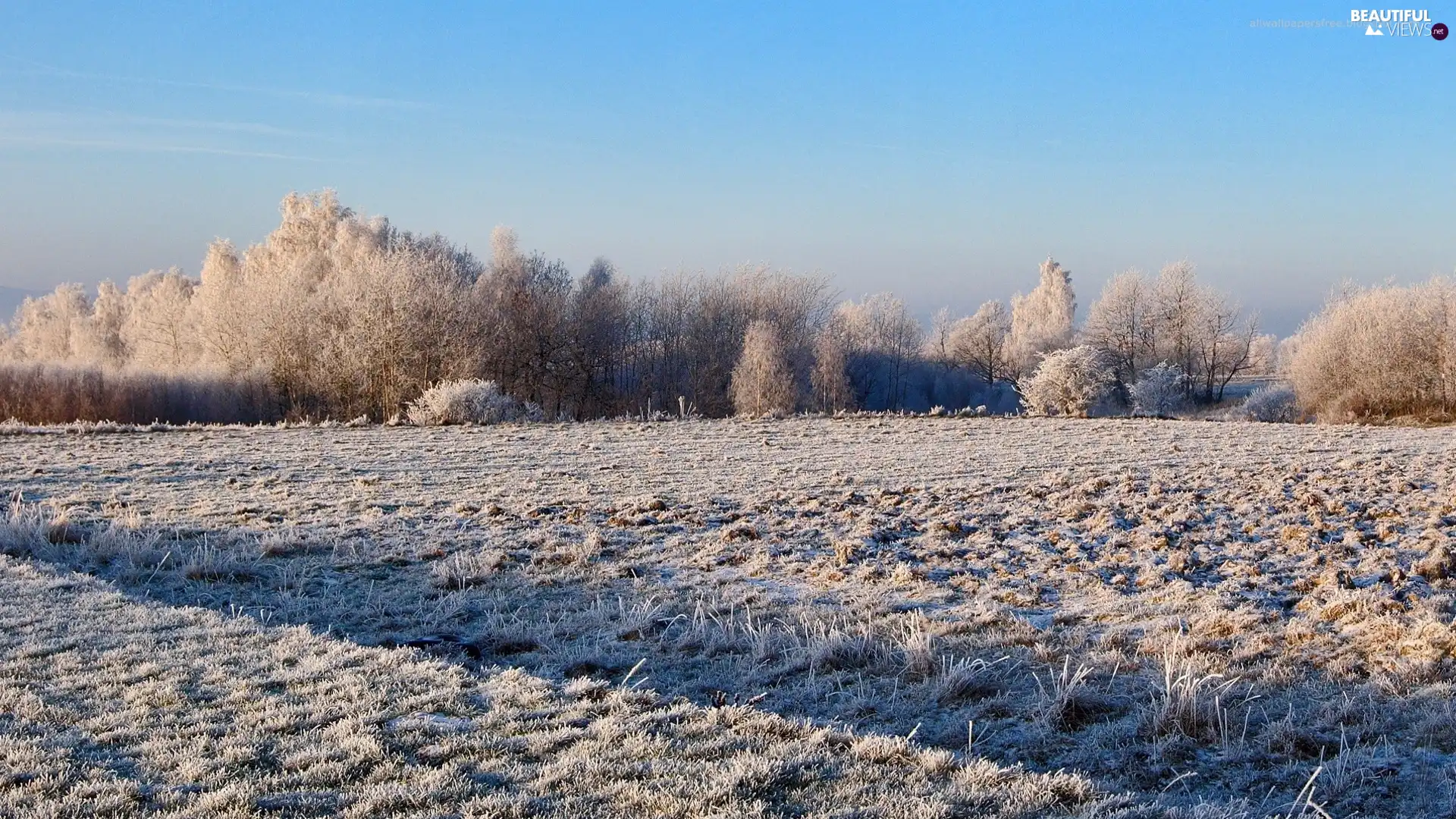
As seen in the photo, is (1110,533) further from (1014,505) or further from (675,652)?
(675,652)

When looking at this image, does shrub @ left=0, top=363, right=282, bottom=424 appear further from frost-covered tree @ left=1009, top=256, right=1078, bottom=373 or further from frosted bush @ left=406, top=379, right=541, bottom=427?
frost-covered tree @ left=1009, top=256, right=1078, bottom=373

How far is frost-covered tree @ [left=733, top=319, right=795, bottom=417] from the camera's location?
49.1 metres

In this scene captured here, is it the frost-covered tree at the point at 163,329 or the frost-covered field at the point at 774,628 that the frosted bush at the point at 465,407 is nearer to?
the frost-covered field at the point at 774,628

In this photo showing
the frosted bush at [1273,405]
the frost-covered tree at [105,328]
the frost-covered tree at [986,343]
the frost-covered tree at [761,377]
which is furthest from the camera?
the frost-covered tree at [986,343]

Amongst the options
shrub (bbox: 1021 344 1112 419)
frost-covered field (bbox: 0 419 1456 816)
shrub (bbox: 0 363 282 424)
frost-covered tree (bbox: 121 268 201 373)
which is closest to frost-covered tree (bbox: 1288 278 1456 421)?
shrub (bbox: 1021 344 1112 419)

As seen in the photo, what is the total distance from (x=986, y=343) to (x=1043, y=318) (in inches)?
287

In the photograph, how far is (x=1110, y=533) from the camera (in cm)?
1084

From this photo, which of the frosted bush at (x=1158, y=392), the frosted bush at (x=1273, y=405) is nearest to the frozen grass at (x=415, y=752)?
the frosted bush at (x=1273, y=405)

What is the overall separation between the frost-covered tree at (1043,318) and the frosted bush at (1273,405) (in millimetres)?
16723

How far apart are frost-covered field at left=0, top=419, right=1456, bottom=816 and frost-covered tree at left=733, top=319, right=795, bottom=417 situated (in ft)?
107

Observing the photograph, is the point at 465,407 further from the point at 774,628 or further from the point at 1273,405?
A: the point at 1273,405

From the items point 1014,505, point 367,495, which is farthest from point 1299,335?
point 367,495

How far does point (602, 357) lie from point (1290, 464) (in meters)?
39.3

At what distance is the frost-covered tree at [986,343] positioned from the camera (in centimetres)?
7044
